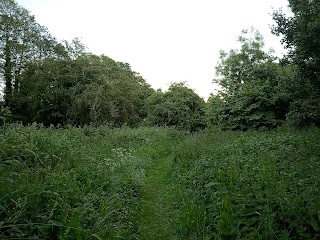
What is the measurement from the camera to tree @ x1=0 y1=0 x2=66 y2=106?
28859mm

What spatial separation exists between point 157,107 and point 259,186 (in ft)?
93.4

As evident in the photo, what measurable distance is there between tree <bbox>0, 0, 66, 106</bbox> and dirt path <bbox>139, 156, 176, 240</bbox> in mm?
27270

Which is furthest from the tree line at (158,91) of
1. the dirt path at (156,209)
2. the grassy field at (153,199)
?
the dirt path at (156,209)

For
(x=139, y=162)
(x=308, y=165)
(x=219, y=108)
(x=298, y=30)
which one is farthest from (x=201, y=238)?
(x=219, y=108)

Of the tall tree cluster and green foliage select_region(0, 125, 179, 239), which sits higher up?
the tall tree cluster

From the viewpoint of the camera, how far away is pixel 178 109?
31672 millimetres

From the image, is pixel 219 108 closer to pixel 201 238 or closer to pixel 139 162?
pixel 139 162

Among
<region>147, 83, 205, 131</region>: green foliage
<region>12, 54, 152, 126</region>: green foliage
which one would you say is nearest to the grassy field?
<region>12, 54, 152, 126</region>: green foliage

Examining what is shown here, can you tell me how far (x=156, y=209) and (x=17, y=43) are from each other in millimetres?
31396

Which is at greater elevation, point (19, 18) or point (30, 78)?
point (19, 18)

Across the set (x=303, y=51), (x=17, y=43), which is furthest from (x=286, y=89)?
(x=17, y=43)

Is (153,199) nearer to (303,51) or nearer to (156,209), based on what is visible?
(156,209)

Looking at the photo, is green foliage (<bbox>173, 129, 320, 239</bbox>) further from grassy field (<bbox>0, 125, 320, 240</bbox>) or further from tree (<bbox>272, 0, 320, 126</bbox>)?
tree (<bbox>272, 0, 320, 126</bbox>)

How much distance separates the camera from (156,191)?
7.18 meters
